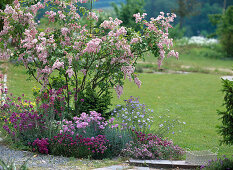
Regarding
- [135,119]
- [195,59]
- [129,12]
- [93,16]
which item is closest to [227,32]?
[195,59]

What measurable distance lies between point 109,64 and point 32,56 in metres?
1.32

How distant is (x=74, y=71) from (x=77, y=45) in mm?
470

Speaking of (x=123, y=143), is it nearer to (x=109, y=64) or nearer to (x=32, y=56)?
(x=109, y=64)

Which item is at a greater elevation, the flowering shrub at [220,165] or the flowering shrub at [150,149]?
the flowering shrub at [220,165]

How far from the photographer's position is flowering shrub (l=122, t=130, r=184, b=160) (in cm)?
471

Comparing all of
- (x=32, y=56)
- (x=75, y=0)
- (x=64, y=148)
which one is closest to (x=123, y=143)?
(x=64, y=148)

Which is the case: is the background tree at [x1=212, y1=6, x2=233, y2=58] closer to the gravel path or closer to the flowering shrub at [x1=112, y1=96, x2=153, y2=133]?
the flowering shrub at [x1=112, y1=96, x2=153, y2=133]

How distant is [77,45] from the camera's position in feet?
18.1

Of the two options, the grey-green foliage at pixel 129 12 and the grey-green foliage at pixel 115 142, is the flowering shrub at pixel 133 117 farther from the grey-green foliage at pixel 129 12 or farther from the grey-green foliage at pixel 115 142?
the grey-green foliage at pixel 129 12

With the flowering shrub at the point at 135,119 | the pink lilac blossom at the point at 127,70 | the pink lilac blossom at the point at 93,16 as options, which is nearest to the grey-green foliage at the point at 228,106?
the flowering shrub at the point at 135,119

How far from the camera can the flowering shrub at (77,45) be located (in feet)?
17.3

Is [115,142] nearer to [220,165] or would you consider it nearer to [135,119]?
[135,119]

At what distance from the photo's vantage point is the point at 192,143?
20.1 feet

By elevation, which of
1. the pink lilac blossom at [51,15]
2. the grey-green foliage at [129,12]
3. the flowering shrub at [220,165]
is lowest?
the flowering shrub at [220,165]
